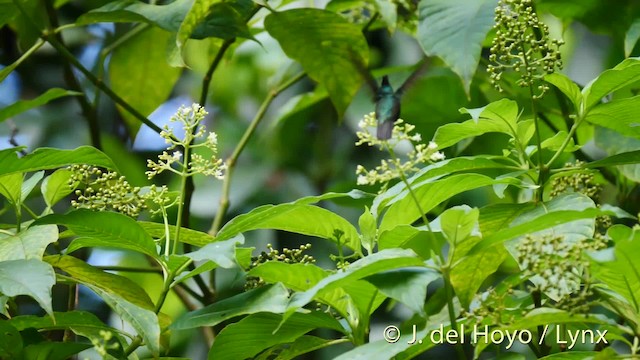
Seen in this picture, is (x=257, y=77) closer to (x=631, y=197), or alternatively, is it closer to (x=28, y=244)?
(x=631, y=197)

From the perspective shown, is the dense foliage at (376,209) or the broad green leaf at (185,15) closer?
the dense foliage at (376,209)

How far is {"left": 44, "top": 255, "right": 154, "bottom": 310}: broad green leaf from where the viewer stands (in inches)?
38.0

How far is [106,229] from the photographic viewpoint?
0.87m

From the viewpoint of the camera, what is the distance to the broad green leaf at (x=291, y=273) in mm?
800

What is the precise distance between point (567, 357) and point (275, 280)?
27cm

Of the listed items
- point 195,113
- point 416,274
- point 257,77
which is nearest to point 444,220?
point 416,274

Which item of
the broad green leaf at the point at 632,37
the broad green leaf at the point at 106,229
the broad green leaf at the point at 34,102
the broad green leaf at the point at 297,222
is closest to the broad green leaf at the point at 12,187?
the broad green leaf at the point at 106,229

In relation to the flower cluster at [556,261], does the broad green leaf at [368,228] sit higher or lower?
lower

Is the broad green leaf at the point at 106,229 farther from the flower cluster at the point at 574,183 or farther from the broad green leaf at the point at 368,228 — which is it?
the flower cluster at the point at 574,183

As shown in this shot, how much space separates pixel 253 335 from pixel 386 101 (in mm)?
642

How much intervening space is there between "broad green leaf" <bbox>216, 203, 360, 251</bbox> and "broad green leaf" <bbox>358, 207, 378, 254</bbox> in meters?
0.01

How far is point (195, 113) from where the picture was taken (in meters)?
0.91

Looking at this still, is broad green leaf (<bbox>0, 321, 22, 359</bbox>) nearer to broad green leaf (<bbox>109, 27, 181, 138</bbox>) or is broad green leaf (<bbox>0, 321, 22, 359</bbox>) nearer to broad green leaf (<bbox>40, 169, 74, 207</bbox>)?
broad green leaf (<bbox>40, 169, 74, 207</bbox>)

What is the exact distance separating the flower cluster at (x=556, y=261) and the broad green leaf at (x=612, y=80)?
202 millimetres
